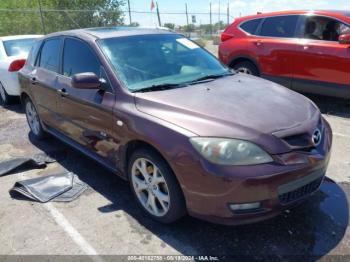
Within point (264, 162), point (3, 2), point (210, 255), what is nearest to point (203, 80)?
point (264, 162)

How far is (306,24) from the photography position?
22.0ft

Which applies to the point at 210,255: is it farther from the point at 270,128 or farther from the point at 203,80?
the point at 203,80

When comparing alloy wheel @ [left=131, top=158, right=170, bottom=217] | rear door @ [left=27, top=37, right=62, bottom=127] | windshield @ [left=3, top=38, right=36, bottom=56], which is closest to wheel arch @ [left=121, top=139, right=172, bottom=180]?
alloy wheel @ [left=131, top=158, right=170, bottom=217]

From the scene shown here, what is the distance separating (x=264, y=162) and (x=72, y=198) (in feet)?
6.97

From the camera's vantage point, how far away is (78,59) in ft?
13.4

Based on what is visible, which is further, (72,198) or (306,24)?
(306,24)

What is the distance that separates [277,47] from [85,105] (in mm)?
4428

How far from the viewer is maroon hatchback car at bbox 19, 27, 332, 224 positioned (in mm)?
2621

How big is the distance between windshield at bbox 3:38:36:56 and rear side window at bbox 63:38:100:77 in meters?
3.97

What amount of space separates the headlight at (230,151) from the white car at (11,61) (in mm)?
5959

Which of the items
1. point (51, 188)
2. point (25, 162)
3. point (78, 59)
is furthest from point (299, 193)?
point (25, 162)

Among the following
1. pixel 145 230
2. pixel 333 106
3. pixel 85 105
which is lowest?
pixel 333 106

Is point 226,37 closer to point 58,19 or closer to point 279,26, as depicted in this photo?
point 279,26

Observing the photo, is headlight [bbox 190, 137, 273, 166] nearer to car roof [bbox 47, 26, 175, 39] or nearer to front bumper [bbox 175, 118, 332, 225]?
front bumper [bbox 175, 118, 332, 225]
